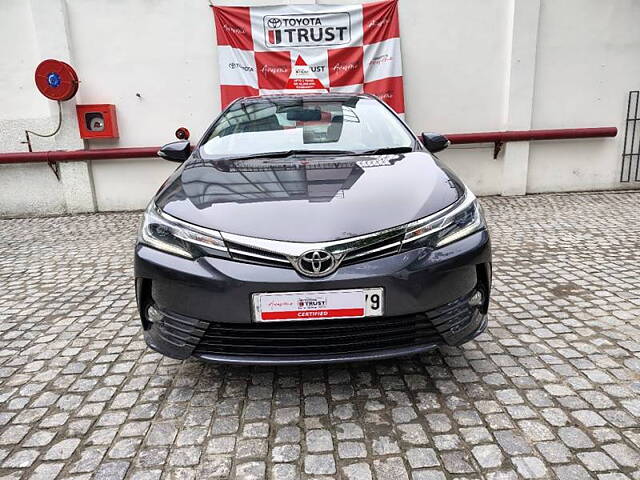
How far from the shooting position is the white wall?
6168mm

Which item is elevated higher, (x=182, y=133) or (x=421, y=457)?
(x=182, y=133)

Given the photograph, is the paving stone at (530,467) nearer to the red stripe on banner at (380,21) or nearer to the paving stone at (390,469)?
the paving stone at (390,469)

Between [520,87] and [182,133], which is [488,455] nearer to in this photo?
[182,133]

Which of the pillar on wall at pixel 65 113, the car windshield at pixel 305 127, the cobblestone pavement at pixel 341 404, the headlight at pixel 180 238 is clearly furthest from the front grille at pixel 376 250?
the pillar on wall at pixel 65 113

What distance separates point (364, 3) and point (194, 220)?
523 centimetres

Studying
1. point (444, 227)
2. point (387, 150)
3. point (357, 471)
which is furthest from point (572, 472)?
point (387, 150)

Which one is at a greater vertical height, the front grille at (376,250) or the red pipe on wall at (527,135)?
the red pipe on wall at (527,135)

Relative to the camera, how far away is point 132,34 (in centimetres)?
617

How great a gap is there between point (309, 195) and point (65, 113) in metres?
5.48

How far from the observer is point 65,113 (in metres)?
6.31

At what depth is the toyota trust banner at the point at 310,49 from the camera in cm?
616

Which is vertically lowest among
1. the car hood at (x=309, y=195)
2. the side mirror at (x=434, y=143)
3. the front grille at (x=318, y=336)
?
the front grille at (x=318, y=336)

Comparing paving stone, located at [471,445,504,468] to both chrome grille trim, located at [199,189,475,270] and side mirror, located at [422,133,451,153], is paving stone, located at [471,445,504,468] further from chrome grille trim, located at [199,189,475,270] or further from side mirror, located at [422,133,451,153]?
side mirror, located at [422,133,451,153]

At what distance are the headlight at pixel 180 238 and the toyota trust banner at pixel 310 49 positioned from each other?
4.56 m
